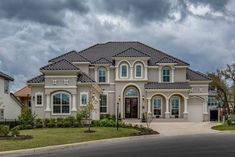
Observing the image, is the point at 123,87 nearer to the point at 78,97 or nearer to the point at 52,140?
the point at 78,97

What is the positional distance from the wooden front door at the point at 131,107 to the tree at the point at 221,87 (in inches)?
705

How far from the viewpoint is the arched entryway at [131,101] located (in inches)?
2196

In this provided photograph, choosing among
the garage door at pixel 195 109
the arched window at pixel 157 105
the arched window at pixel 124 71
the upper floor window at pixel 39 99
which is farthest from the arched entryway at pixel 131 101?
the upper floor window at pixel 39 99

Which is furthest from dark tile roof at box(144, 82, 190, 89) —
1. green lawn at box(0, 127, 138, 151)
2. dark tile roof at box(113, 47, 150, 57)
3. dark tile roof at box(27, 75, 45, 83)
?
green lawn at box(0, 127, 138, 151)

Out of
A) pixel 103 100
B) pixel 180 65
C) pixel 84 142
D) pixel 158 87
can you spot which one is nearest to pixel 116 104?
pixel 103 100

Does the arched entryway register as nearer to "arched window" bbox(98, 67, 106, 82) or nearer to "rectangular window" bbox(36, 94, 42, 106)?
"arched window" bbox(98, 67, 106, 82)

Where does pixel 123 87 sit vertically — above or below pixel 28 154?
above

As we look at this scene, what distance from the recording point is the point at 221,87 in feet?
224

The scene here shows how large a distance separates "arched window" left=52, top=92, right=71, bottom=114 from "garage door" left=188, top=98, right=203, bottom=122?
61.0 ft

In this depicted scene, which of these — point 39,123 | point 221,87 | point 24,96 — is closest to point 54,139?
point 39,123

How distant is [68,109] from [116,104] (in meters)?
12.5

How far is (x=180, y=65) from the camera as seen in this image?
56250 millimetres

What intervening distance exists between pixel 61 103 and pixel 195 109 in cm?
2001

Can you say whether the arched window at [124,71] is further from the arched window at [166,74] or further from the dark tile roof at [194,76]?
the dark tile roof at [194,76]
